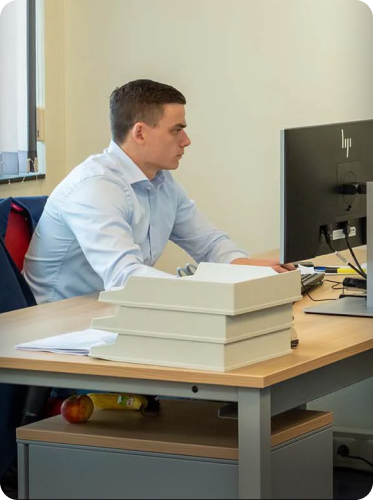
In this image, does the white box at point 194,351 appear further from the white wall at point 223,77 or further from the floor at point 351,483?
the white wall at point 223,77

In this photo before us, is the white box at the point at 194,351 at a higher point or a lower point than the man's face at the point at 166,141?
lower

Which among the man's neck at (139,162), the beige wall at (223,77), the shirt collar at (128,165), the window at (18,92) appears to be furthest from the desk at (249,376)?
the beige wall at (223,77)

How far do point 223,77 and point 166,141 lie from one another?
1.92 m

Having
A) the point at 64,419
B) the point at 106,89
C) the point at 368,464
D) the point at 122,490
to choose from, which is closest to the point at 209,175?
the point at 106,89

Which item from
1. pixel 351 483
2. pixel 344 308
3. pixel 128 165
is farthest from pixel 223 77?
pixel 344 308

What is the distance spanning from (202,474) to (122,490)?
18cm

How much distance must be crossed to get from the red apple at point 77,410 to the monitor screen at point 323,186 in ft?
1.97

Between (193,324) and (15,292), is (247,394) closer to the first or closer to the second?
(193,324)

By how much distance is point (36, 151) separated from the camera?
482cm

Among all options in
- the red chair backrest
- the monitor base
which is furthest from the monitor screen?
the red chair backrest

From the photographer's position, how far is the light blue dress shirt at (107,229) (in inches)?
104

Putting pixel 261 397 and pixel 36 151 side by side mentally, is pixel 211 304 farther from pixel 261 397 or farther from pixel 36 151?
pixel 36 151

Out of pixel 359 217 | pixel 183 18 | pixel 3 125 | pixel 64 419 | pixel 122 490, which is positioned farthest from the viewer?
pixel 183 18

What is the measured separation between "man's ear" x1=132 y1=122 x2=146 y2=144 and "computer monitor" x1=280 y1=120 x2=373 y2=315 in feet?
2.31
